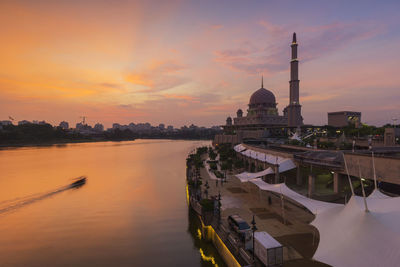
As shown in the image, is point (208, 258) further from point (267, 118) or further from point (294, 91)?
point (267, 118)

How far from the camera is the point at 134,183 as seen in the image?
2029 inches

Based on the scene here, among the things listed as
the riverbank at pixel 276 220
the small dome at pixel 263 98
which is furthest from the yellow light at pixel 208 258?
the small dome at pixel 263 98

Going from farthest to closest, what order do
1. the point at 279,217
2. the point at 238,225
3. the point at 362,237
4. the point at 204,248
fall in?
the point at 279,217 → the point at 204,248 → the point at 238,225 → the point at 362,237

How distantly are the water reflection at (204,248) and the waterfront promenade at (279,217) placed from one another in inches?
102

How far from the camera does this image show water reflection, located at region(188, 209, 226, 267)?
19.2m

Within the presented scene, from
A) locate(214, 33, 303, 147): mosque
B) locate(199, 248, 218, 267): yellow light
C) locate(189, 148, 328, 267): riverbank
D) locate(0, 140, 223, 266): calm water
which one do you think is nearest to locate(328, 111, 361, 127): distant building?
locate(214, 33, 303, 147): mosque

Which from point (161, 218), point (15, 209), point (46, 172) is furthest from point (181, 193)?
point (46, 172)

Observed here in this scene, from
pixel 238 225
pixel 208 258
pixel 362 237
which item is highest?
pixel 362 237

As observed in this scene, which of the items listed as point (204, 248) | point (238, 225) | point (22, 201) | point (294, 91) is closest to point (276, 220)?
point (238, 225)

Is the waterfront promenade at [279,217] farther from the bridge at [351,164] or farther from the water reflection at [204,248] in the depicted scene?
the bridge at [351,164]

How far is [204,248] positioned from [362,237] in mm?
14244

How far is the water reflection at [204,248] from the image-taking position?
19234 mm

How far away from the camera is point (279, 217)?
23.2m

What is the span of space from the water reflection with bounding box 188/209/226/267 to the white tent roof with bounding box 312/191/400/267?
30.6ft
